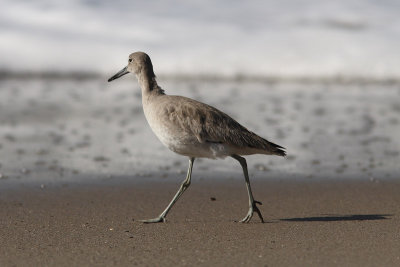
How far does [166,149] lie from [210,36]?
24.9 feet

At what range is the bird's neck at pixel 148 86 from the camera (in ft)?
18.0

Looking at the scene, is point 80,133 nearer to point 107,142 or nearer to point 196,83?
point 107,142

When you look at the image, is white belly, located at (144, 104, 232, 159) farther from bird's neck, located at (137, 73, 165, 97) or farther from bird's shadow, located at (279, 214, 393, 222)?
bird's shadow, located at (279, 214, 393, 222)

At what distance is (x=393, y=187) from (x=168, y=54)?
27.8 feet

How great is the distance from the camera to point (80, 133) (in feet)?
26.1

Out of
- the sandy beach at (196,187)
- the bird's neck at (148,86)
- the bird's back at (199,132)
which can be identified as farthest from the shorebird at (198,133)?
the sandy beach at (196,187)


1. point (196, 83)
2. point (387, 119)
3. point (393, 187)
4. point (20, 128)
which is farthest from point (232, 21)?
point (393, 187)

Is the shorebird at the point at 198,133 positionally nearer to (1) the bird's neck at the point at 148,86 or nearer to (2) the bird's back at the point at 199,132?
(2) the bird's back at the point at 199,132

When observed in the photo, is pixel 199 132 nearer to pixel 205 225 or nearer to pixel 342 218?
pixel 205 225

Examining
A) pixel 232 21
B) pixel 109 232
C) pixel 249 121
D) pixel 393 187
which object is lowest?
pixel 109 232

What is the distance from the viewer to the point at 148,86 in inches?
218

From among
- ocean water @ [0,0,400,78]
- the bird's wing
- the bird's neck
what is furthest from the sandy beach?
ocean water @ [0,0,400,78]

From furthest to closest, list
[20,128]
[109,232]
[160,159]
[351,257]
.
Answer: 1. [20,128]
2. [160,159]
3. [109,232]
4. [351,257]

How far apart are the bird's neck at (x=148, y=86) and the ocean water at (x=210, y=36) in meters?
7.61
